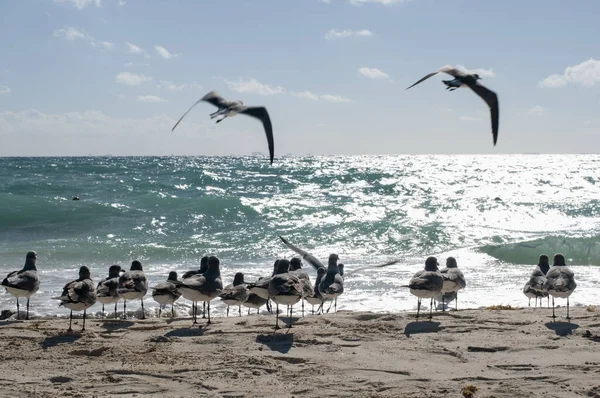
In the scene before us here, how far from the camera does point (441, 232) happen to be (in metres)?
23.9

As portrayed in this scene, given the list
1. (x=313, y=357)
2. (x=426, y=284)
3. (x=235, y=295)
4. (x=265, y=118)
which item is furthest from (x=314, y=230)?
(x=313, y=357)

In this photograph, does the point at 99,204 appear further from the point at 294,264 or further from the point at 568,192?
the point at 568,192

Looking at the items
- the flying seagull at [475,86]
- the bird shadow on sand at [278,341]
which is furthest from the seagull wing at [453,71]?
the bird shadow on sand at [278,341]

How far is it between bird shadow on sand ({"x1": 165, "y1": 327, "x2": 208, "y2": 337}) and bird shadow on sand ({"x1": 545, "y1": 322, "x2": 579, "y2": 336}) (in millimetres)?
4332

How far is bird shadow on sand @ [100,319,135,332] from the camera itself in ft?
28.7

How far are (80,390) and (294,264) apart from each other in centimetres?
556

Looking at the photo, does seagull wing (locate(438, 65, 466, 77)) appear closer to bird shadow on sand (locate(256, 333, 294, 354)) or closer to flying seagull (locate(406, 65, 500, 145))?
flying seagull (locate(406, 65, 500, 145))

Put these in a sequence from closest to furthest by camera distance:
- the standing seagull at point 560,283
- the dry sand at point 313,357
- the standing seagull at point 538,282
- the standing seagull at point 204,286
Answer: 1. the dry sand at point 313,357
2. the standing seagull at point 204,286
3. the standing seagull at point 560,283
4. the standing seagull at point 538,282

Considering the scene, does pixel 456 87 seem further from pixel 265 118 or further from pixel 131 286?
pixel 131 286

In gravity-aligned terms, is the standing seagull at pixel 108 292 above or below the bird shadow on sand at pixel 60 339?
above

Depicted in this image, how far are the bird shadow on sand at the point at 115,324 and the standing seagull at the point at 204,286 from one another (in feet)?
2.73

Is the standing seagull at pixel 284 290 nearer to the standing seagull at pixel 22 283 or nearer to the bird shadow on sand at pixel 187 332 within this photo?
the bird shadow on sand at pixel 187 332

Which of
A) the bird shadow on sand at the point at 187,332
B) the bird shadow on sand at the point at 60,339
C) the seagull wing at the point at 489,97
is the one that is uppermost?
the seagull wing at the point at 489,97

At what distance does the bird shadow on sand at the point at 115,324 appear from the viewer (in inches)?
345
